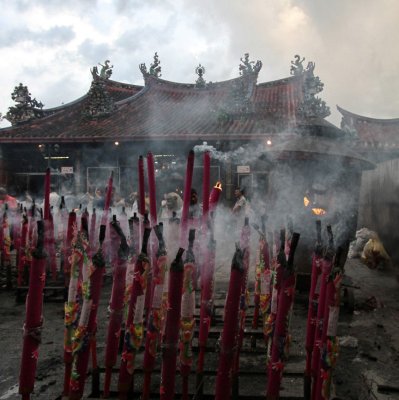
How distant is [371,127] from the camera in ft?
41.9

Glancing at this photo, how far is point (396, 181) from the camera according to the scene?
350 inches

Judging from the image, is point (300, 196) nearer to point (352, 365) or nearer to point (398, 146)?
point (352, 365)

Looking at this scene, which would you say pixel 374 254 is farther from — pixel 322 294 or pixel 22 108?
pixel 22 108

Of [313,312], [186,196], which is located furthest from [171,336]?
[313,312]

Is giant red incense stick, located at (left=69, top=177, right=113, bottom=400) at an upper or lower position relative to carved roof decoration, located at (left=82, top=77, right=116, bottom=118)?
lower

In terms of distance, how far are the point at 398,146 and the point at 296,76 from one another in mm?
6131

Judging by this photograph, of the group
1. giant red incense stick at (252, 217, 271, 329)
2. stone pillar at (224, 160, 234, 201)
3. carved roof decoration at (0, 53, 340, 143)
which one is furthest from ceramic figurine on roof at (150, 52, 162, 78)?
giant red incense stick at (252, 217, 271, 329)

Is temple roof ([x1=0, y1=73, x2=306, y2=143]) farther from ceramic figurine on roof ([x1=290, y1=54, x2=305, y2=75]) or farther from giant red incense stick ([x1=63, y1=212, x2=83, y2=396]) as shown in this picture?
giant red incense stick ([x1=63, y1=212, x2=83, y2=396])

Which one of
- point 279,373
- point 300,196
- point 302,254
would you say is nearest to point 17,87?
point 300,196

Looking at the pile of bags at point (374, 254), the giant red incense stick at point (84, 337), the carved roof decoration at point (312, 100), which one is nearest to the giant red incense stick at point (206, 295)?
the giant red incense stick at point (84, 337)

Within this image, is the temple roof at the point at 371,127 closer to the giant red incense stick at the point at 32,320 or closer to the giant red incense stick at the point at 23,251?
the giant red incense stick at the point at 23,251

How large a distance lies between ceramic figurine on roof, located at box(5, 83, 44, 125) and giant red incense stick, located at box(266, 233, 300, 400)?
1487cm

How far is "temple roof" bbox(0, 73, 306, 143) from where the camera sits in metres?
12.1

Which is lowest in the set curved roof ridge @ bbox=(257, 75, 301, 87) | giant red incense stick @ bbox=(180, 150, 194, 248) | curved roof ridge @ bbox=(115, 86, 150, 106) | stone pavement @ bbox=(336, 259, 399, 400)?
stone pavement @ bbox=(336, 259, 399, 400)
